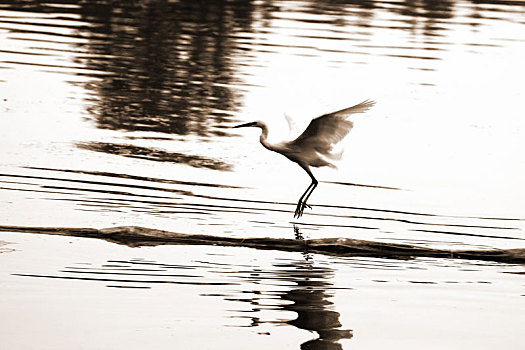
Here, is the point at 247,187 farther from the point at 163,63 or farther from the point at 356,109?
the point at 163,63

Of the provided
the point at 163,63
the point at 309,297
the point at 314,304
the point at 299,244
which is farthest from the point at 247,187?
the point at 163,63

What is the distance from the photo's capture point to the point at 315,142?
935 centimetres

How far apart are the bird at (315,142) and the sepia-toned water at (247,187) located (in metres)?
0.28

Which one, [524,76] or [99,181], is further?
[524,76]

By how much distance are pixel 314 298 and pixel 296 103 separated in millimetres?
7577

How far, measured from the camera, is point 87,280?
735 cm

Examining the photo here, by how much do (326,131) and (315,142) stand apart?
8.2 inches

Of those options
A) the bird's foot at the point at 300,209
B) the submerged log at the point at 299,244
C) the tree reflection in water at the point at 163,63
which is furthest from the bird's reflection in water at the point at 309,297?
the tree reflection in water at the point at 163,63

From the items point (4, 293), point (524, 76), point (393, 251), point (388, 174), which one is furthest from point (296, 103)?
point (4, 293)

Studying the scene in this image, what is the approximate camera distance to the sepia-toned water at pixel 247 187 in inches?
271

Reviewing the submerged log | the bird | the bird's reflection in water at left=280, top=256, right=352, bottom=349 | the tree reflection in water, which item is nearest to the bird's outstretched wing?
the bird

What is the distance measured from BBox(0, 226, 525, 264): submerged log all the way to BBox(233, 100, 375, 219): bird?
1101mm

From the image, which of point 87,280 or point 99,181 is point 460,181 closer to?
point 99,181

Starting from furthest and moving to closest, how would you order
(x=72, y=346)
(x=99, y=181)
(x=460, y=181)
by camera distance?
(x=460, y=181)
(x=99, y=181)
(x=72, y=346)
